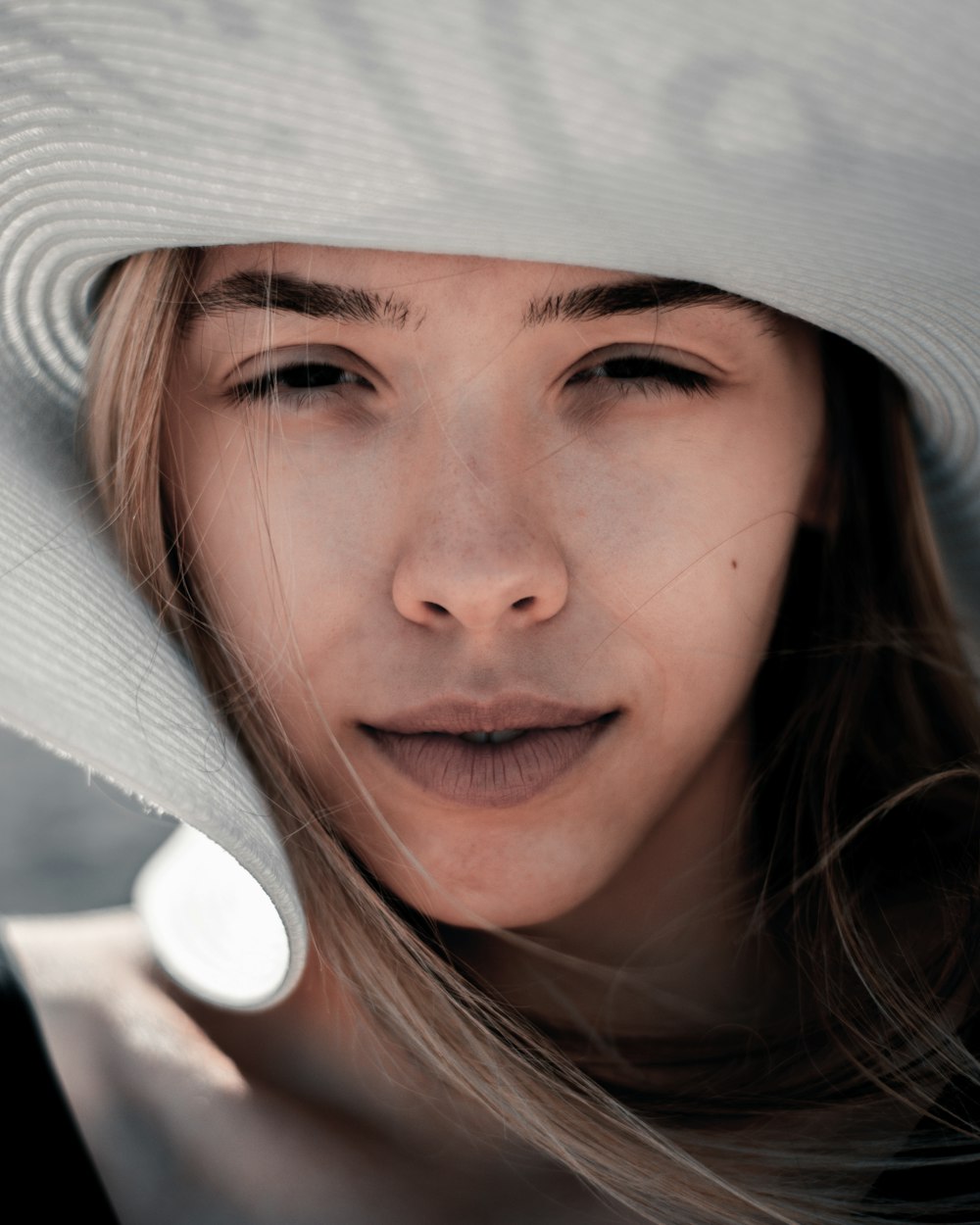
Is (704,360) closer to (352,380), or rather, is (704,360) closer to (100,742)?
(352,380)

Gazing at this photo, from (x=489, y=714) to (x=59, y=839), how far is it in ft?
5.99

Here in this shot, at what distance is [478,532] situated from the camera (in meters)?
0.93

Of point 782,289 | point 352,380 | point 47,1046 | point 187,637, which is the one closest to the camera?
point 782,289

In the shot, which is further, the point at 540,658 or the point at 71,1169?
the point at 71,1169

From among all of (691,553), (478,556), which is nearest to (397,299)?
(478,556)

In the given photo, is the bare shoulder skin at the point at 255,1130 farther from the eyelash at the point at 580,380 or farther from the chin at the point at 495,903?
the eyelash at the point at 580,380

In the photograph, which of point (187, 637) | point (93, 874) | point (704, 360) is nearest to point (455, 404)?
point (704, 360)

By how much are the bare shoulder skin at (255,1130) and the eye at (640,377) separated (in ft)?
2.15

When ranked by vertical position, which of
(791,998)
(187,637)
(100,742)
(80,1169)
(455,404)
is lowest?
(80,1169)

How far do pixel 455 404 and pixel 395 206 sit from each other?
184 millimetres

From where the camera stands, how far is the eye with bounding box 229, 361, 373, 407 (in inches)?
39.3

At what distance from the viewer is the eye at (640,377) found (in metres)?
1.00

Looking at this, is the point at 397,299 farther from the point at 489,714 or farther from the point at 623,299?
the point at 489,714

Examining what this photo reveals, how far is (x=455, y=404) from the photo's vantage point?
3.06 feet
